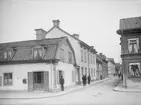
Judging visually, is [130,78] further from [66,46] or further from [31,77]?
[31,77]

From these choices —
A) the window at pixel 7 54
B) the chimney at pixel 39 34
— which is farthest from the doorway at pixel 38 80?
the chimney at pixel 39 34

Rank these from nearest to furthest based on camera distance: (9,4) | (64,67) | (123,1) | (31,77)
→ (9,4), (123,1), (31,77), (64,67)

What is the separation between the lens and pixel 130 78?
18.2m

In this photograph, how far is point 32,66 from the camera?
17844mm

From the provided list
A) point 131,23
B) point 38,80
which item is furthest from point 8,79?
point 131,23

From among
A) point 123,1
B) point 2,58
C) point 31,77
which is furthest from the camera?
point 2,58

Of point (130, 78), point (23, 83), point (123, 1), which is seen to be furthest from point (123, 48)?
point (23, 83)

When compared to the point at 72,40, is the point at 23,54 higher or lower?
lower

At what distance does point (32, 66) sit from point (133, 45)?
10.6 meters

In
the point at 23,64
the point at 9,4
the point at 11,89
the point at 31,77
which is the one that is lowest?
the point at 11,89

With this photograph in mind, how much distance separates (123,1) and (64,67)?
39.4 feet

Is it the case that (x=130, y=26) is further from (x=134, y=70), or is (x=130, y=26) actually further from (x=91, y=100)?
(x=91, y=100)

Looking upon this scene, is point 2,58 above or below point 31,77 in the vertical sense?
above

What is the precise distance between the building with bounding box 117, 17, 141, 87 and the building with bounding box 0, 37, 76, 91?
6667 mm
